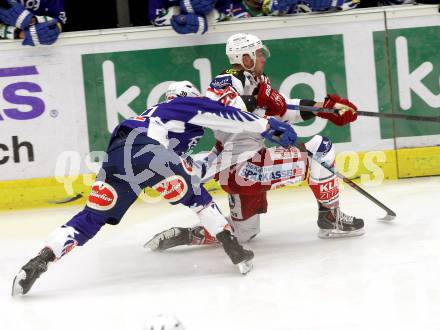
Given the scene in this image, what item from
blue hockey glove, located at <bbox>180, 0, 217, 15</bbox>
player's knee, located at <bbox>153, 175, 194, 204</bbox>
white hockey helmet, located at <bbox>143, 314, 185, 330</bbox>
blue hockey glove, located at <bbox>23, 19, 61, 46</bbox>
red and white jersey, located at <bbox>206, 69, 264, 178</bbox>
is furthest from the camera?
blue hockey glove, located at <bbox>180, 0, 217, 15</bbox>

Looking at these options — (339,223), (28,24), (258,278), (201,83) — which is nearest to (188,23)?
(201,83)

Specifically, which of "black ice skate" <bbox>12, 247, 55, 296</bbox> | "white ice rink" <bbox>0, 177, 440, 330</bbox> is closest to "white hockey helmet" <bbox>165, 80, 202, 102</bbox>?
"white ice rink" <bbox>0, 177, 440, 330</bbox>

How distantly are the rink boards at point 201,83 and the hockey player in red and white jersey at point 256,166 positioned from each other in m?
1.52

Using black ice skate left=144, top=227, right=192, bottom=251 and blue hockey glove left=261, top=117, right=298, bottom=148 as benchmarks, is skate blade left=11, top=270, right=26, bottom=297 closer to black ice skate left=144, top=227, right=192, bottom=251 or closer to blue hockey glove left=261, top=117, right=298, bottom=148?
black ice skate left=144, top=227, right=192, bottom=251

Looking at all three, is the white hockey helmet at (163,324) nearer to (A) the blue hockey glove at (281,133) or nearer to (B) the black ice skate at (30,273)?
(B) the black ice skate at (30,273)

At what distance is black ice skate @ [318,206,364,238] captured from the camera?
5.34 meters

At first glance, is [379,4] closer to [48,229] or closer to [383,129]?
[383,129]

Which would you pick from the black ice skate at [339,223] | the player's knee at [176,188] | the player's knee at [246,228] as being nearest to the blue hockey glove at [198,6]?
the player's knee at [246,228]

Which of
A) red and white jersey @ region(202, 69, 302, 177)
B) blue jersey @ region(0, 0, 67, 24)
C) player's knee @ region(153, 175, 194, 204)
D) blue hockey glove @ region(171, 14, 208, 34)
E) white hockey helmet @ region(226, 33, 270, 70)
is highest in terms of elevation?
Answer: blue jersey @ region(0, 0, 67, 24)

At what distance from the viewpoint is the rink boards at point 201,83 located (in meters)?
6.86

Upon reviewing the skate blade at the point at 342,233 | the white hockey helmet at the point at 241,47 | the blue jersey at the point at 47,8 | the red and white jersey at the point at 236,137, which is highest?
the blue jersey at the point at 47,8

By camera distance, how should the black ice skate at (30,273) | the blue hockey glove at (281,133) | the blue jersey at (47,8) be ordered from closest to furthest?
the black ice skate at (30,273) < the blue hockey glove at (281,133) < the blue jersey at (47,8)

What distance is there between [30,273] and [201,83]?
2763 mm

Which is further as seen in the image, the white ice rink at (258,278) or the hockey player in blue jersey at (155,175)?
the hockey player in blue jersey at (155,175)
